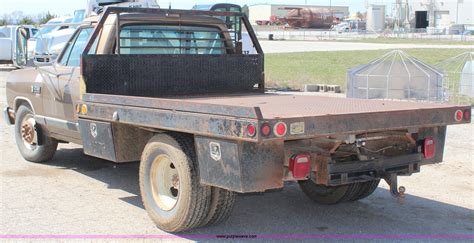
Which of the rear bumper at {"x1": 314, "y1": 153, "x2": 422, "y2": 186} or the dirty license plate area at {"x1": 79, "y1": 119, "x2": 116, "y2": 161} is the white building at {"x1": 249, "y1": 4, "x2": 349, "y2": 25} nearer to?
the dirty license plate area at {"x1": 79, "y1": 119, "x2": 116, "y2": 161}

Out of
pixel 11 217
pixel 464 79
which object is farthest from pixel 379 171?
pixel 464 79

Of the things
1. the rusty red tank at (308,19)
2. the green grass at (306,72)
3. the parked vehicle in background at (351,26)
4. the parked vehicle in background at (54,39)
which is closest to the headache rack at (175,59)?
the parked vehicle in background at (54,39)

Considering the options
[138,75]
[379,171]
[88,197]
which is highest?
[138,75]

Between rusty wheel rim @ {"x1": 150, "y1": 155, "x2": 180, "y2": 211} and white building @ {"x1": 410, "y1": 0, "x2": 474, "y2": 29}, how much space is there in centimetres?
10840

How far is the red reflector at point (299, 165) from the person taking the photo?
4.82 metres

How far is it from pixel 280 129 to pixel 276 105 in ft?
5.59

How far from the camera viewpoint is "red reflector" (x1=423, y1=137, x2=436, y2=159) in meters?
5.64

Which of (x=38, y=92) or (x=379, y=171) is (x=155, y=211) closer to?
(x=379, y=171)

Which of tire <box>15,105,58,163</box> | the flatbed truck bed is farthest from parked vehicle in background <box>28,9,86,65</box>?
the flatbed truck bed

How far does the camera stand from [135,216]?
20.1 ft

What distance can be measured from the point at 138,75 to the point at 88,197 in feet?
4.76

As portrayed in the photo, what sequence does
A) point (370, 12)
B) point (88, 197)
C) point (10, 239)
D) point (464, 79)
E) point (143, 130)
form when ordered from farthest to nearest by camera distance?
point (370, 12)
point (464, 79)
point (88, 197)
point (143, 130)
point (10, 239)

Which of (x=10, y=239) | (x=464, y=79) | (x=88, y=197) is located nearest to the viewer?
(x=10, y=239)

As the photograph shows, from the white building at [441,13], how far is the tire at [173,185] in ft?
356
